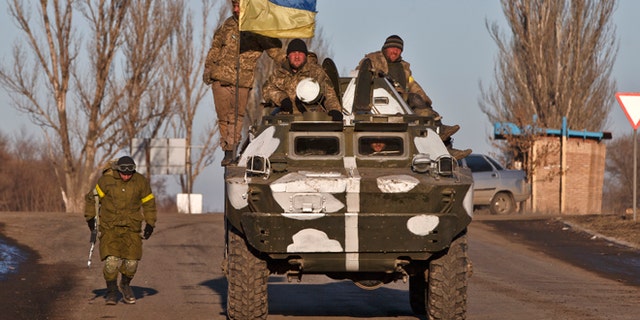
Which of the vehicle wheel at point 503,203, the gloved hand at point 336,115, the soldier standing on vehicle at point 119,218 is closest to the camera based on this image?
the gloved hand at point 336,115

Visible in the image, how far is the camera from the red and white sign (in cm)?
2448

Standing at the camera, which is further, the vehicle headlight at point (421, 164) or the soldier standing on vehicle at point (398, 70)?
the soldier standing on vehicle at point (398, 70)

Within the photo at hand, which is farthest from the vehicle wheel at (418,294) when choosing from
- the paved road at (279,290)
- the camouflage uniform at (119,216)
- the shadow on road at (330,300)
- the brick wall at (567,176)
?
the brick wall at (567,176)

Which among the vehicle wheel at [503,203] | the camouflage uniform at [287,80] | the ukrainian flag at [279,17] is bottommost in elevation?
the vehicle wheel at [503,203]

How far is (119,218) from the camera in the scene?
568 inches

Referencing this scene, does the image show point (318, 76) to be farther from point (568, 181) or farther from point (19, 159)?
point (19, 159)

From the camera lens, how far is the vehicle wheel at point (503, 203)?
3294 cm

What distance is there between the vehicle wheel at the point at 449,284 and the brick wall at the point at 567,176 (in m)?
27.4

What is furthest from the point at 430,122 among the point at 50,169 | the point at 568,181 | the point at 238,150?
the point at 50,169

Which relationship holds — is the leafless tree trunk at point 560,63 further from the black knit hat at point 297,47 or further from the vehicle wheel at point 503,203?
the black knit hat at point 297,47

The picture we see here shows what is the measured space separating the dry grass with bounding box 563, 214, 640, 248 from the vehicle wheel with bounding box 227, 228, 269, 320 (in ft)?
38.3

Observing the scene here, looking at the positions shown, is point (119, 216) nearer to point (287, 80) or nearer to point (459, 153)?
point (287, 80)

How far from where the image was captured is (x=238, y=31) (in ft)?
49.9

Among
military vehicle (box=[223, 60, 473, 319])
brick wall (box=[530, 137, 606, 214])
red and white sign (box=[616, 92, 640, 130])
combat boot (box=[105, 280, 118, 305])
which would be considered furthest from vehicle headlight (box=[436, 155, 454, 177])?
brick wall (box=[530, 137, 606, 214])
